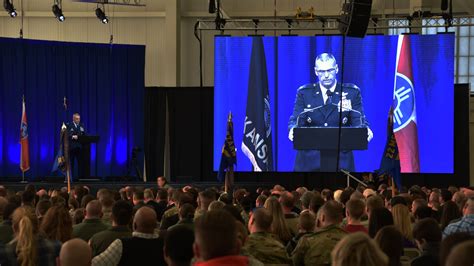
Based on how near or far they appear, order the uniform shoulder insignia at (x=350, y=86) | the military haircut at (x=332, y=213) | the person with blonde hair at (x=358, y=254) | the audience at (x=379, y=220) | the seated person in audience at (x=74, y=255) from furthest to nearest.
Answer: the uniform shoulder insignia at (x=350, y=86), the military haircut at (x=332, y=213), the audience at (x=379, y=220), the seated person in audience at (x=74, y=255), the person with blonde hair at (x=358, y=254)

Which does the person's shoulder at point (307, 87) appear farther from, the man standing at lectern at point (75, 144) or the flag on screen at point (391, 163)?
the man standing at lectern at point (75, 144)

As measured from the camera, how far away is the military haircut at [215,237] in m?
3.53

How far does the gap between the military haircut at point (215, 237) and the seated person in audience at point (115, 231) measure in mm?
3258

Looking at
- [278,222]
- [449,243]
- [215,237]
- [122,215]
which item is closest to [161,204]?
[278,222]

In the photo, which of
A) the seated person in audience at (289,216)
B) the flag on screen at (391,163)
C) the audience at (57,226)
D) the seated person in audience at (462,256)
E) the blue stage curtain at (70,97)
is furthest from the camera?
the blue stage curtain at (70,97)

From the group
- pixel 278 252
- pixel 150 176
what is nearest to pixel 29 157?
pixel 150 176

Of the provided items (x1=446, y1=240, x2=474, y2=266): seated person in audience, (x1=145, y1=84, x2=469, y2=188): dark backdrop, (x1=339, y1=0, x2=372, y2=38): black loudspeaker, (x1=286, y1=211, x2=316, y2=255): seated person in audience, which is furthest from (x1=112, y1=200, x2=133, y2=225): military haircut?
(x1=145, y1=84, x2=469, y2=188): dark backdrop

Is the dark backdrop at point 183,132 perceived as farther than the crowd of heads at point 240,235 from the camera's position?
Yes

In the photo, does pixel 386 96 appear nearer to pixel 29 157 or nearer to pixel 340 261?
pixel 29 157

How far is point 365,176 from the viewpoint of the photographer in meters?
22.2

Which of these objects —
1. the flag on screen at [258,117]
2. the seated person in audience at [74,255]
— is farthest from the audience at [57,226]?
the flag on screen at [258,117]

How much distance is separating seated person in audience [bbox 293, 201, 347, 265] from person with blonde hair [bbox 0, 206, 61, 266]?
1759mm

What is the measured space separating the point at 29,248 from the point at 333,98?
1729cm

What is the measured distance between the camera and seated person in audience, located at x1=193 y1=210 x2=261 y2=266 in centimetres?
353
